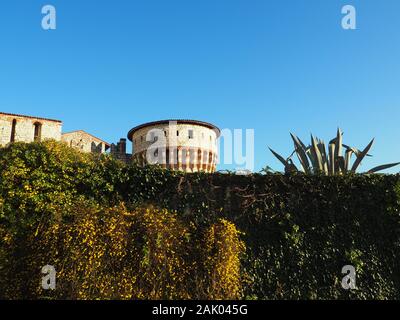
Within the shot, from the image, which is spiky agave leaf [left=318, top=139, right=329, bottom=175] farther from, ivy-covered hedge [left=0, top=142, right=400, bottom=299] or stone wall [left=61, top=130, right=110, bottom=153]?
stone wall [left=61, top=130, right=110, bottom=153]

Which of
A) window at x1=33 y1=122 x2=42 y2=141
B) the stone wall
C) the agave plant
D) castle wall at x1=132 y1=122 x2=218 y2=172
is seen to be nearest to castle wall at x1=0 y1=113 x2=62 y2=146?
window at x1=33 y1=122 x2=42 y2=141

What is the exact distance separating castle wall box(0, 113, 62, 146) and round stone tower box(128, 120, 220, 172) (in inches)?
379

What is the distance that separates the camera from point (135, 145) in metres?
33.4

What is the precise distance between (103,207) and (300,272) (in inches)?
177

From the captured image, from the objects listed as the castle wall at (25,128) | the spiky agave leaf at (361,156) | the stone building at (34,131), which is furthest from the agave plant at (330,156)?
the castle wall at (25,128)

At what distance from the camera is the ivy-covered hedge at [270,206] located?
7625 millimetres

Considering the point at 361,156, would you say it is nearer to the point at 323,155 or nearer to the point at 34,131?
the point at 323,155

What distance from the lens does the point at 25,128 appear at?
34812 millimetres

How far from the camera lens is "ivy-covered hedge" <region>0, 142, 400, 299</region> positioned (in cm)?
762

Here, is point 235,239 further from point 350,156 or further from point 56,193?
point 350,156

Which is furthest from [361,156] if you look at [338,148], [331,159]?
[331,159]

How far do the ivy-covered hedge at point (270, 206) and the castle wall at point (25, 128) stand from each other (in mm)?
27987

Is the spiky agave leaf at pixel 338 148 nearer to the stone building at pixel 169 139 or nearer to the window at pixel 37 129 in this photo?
the stone building at pixel 169 139
